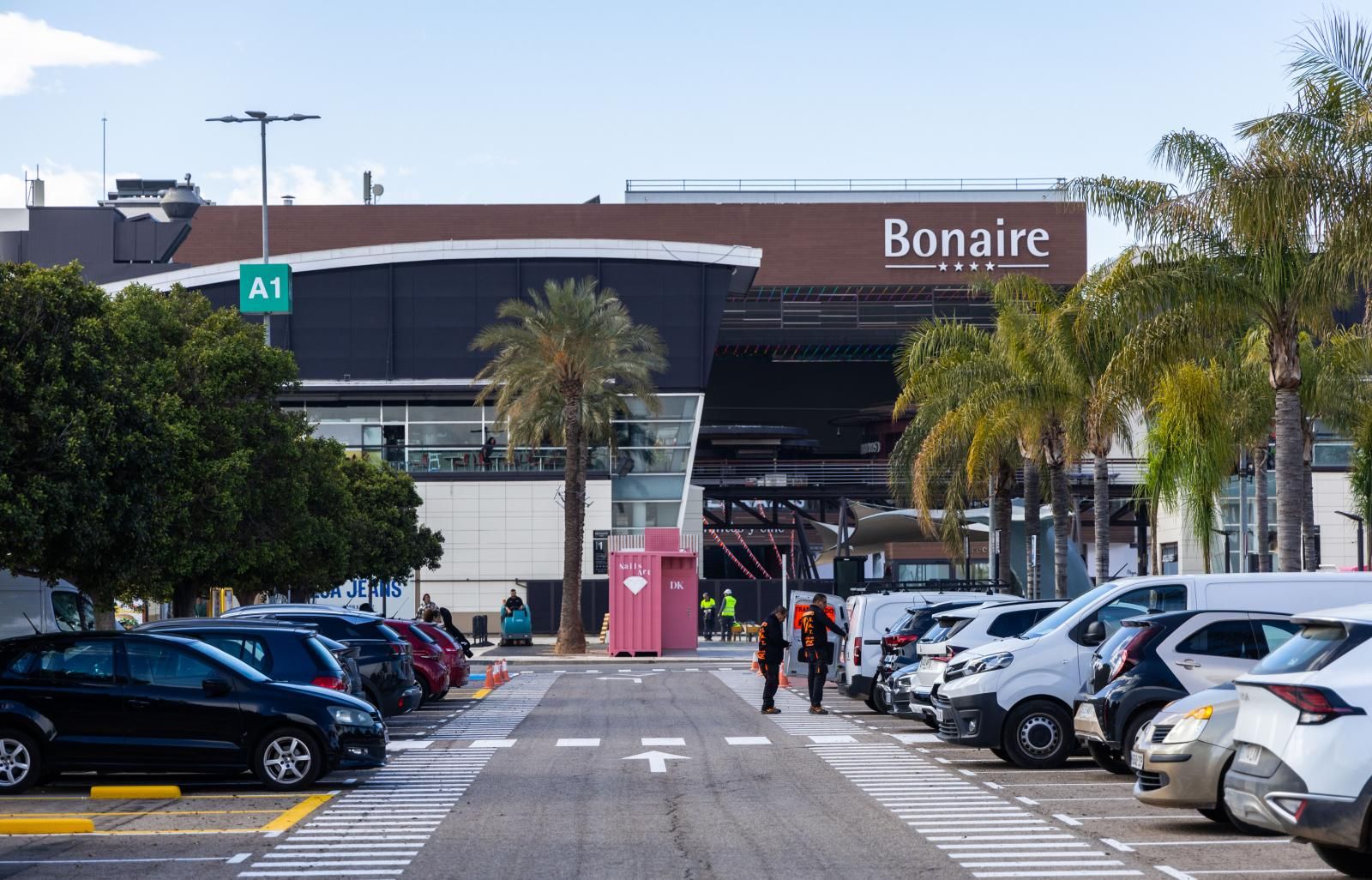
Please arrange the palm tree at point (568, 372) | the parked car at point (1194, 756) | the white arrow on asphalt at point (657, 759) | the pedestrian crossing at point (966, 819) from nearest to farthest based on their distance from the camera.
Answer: the pedestrian crossing at point (966, 819) → the parked car at point (1194, 756) → the white arrow on asphalt at point (657, 759) → the palm tree at point (568, 372)

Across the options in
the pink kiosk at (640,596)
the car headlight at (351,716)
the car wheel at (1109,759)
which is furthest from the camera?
the pink kiosk at (640,596)

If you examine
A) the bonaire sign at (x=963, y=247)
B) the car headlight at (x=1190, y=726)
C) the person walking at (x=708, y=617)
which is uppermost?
the bonaire sign at (x=963, y=247)

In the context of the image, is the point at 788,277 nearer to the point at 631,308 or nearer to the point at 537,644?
the point at 631,308

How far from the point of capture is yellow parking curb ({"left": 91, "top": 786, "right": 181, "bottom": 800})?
1555cm

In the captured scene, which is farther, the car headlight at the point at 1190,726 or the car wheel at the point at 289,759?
the car wheel at the point at 289,759

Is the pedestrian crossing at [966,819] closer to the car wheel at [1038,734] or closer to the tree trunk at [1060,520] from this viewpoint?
the car wheel at [1038,734]

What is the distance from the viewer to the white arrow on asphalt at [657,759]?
17.8 metres

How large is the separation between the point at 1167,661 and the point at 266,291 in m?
27.7

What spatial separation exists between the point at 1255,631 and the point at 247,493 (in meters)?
20.8

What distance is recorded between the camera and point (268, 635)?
1789 centimetres

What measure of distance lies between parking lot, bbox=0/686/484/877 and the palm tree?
1284 inches

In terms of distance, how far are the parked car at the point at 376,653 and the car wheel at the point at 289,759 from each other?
595 cm

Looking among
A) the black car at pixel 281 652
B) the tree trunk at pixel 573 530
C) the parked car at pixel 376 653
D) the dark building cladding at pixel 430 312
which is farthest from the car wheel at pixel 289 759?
the dark building cladding at pixel 430 312

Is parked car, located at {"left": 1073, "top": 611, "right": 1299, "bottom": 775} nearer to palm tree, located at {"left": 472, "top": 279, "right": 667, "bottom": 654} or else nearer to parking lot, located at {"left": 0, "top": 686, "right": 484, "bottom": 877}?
parking lot, located at {"left": 0, "top": 686, "right": 484, "bottom": 877}
